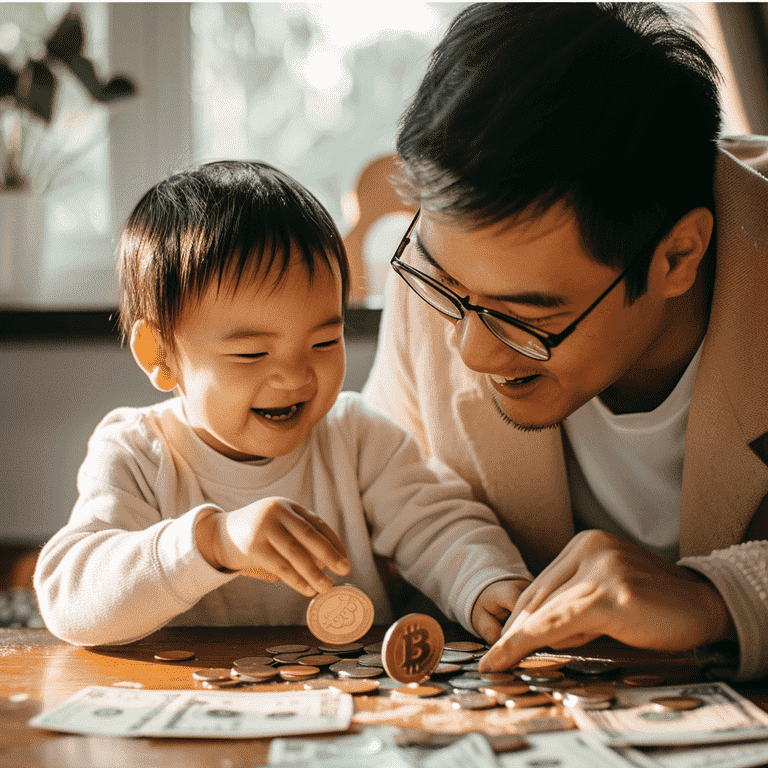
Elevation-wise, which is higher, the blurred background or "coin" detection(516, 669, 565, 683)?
the blurred background

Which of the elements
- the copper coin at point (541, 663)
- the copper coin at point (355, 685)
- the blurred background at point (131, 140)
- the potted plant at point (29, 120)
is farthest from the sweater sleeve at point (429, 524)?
the potted plant at point (29, 120)

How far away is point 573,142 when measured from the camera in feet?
3.04

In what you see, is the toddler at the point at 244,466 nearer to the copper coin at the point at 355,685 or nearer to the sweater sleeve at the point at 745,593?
the copper coin at the point at 355,685

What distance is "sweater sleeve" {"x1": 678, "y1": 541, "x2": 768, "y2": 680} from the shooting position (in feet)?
2.70

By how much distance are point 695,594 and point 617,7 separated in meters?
0.71

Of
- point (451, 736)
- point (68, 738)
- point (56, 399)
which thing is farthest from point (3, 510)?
point (451, 736)

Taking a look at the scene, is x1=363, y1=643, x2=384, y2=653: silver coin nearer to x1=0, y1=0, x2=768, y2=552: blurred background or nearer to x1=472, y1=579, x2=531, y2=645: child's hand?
x1=472, y1=579, x2=531, y2=645: child's hand

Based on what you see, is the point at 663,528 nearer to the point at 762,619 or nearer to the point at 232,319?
the point at 762,619

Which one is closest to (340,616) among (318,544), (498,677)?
(318,544)

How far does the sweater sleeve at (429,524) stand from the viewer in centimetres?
108

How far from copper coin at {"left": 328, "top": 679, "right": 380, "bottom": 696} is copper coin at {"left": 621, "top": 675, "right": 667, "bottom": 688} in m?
0.25

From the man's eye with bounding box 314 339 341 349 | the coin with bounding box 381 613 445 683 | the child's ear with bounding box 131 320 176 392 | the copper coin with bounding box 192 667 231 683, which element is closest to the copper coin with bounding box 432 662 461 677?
the coin with bounding box 381 613 445 683

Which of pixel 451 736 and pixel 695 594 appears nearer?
pixel 451 736

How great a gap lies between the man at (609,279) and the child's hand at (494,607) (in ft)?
0.04
